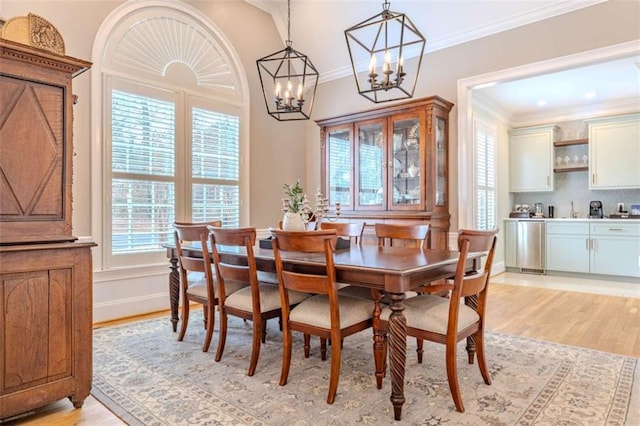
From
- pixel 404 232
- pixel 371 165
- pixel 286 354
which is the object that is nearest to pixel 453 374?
pixel 286 354

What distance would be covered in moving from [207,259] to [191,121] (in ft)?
6.81

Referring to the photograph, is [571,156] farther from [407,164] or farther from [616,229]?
[407,164]

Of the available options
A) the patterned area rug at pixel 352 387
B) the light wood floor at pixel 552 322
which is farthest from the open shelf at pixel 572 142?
the patterned area rug at pixel 352 387

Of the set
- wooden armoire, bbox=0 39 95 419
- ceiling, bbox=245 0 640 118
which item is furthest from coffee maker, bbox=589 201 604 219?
wooden armoire, bbox=0 39 95 419

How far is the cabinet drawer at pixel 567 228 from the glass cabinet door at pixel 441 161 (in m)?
3.02

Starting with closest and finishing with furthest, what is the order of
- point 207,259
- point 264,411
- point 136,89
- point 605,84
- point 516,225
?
point 264,411, point 207,259, point 136,89, point 605,84, point 516,225

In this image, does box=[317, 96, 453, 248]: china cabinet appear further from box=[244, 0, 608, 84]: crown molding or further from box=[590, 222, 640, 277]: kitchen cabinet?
box=[590, 222, 640, 277]: kitchen cabinet

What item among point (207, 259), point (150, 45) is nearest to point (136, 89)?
point (150, 45)

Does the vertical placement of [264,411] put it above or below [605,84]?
below

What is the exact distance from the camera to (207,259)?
2756 millimetres

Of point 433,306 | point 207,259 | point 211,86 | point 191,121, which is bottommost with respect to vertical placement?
point 433,306

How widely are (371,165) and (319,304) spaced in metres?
2.59

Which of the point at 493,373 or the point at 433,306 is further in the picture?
the point at 493,373

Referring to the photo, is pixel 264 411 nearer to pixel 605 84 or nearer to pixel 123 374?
pixel 123 374
